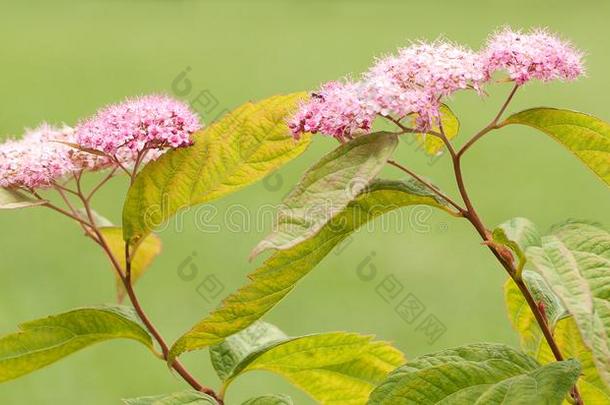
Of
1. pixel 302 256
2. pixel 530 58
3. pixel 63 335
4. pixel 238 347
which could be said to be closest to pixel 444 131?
pixel 530 58

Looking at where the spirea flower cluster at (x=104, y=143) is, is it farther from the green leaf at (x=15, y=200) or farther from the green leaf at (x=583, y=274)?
the green leaf at (x=583, y=274)

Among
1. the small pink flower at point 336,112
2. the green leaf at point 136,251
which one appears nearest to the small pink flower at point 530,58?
the small pink flower at point 336,112

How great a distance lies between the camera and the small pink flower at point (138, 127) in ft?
3.36

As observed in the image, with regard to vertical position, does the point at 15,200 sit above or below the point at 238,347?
above

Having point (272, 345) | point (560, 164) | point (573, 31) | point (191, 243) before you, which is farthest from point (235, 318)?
point (573, 31)

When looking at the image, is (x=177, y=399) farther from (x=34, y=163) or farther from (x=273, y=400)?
(x=34, y=163)

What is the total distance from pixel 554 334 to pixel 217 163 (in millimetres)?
436

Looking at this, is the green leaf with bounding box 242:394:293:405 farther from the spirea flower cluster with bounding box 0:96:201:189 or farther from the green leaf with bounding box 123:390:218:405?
the spirea flower cluster with bounding box 0:96:201:189

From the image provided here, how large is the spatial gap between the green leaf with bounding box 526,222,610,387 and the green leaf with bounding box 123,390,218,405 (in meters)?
0.41

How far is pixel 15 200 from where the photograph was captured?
112 cm

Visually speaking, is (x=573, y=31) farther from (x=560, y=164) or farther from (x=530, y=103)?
(x=560, y=164)

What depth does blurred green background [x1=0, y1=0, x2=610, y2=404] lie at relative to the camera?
11.2 feet

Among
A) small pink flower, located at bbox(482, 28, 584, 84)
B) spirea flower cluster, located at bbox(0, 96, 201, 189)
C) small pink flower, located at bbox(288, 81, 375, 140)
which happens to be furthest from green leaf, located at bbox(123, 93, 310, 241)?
small pink flower, located at bbox(482, 28, 584, 84)

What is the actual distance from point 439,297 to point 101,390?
4.33 ft
